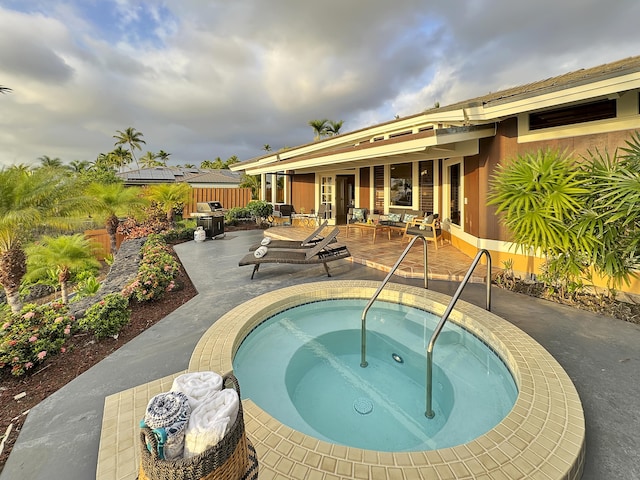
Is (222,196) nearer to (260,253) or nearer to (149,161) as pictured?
(260,253)

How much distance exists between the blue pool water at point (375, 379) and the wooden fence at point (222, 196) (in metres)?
21.1

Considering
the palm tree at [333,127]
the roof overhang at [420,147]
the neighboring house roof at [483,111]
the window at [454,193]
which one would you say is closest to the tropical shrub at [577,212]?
the neighboring house roof at [483,111]

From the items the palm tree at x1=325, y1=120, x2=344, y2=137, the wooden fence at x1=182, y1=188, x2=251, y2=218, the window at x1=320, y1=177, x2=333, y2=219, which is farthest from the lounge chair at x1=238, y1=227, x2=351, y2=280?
the palm tree at x1=325, y1=120, x2=344, y2=137

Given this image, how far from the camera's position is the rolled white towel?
5.68ft

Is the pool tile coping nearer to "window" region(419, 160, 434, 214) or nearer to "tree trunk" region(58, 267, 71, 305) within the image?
"tree trunk" region(58, 267, 71, 305)

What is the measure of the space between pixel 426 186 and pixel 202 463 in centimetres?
1110

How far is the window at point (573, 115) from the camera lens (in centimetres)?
532

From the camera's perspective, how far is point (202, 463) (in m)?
1.45

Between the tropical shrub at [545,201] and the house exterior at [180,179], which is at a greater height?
the house exterior at [180,179]

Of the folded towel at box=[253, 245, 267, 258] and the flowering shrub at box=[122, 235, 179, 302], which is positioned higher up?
the folded towel at box=[253, 245, 267, 258]

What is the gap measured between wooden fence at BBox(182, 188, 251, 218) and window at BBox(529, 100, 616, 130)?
22.0 metres

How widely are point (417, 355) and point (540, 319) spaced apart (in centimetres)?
214

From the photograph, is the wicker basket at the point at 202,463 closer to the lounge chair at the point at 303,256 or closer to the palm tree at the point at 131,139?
the lounge chair at the point at 303,256

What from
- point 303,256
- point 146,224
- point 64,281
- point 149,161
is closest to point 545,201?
point 303,256
